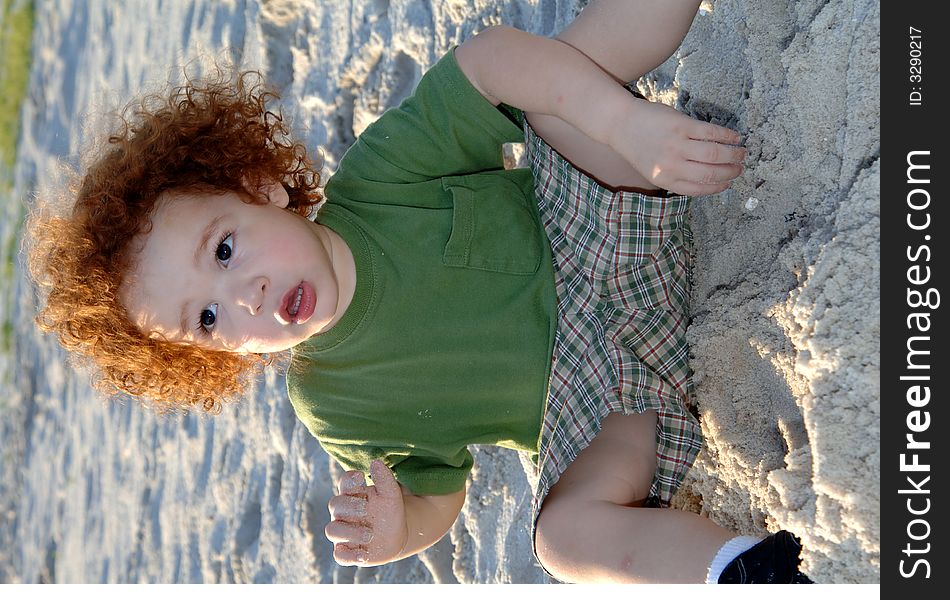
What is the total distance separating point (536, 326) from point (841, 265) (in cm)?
53

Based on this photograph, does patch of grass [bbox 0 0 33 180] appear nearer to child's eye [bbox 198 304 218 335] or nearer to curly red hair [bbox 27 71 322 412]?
curly red hair [bbox 27 71 322 412]

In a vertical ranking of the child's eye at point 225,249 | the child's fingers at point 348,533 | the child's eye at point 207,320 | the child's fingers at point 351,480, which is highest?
the child's eye at point 225,249

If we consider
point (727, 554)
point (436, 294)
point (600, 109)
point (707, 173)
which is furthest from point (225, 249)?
point (727, 554)

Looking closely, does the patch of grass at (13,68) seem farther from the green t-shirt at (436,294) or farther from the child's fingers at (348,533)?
the child's fingers at (348,533)

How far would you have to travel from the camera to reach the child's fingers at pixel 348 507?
4.03ft

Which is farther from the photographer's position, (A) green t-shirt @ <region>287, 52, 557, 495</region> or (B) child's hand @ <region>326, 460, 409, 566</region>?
(A) green t-shirt @ <region>287, 52, 557, 495</region>

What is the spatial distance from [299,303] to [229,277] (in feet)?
0.33

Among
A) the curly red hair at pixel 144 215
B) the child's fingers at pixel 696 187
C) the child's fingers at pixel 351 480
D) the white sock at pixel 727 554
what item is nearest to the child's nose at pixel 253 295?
the curly red hair at pixel 144 215

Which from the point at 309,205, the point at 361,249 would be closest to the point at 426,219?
the point at 361,249

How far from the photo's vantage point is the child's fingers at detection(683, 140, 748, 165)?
109cm

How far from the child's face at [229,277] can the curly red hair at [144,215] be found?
0.04 metres

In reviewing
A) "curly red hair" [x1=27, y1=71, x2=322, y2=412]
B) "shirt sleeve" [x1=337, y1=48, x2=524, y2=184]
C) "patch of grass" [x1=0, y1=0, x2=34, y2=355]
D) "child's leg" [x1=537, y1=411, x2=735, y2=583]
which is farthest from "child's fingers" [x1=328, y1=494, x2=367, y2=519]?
"patch of grass" [x1=0, y1=0, x2=34, y2=355]

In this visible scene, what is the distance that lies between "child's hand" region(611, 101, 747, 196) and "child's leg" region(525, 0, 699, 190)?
13cm

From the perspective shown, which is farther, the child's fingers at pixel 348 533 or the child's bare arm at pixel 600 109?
the child's fingers at pixel 348 533
